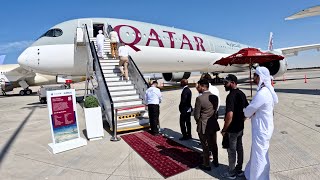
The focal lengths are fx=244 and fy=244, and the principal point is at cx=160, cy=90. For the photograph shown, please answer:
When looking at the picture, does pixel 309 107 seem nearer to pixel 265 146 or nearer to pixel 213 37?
pixel 265 146

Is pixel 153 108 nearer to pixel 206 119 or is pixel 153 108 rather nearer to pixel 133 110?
pixel 133 110

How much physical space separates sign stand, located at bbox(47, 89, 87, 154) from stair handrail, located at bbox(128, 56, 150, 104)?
3107 mm

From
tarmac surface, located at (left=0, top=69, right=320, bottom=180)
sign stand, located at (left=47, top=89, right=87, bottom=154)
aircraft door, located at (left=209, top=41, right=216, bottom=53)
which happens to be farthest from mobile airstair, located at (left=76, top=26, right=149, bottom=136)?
aircraft door, located at (left=209, top=41, right=216, bottom=53)

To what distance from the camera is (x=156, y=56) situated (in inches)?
593

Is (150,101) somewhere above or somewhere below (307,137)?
above

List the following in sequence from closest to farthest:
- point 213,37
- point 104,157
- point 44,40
→ point 104,157
point 44,40
point 213,37

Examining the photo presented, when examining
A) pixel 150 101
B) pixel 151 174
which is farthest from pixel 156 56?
pixel 151 174

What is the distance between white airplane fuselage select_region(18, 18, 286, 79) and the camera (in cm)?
1214

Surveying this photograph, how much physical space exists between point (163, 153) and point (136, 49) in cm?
915

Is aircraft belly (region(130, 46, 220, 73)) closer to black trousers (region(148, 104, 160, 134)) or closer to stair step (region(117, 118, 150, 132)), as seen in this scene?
stair step (region(117, 118, 150, 132))

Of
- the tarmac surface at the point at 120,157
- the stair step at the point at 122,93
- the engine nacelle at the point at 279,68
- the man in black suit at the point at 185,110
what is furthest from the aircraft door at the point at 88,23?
the engine nacelle at the point at 279,68

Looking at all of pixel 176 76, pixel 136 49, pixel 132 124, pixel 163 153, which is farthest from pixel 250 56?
pixel 176 76

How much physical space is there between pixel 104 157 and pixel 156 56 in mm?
10237

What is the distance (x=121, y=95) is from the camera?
9.09 metres
